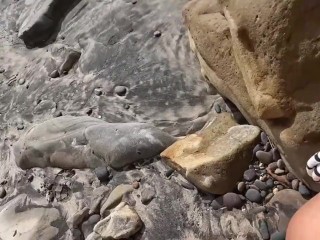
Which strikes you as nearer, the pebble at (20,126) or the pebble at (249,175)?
the pebble at (249,175)

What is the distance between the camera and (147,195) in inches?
92.0

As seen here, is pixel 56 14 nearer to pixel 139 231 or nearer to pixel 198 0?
pixel 198 0

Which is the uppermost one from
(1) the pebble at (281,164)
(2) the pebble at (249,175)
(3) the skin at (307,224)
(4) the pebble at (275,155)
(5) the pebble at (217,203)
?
(3) the skin at (307,224)

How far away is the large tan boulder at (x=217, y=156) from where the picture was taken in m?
2.16

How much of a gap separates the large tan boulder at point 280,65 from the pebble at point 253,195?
0.17 m

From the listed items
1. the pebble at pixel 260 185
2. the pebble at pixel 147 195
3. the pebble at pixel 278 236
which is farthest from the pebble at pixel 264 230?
the pebble at pixel 147 195

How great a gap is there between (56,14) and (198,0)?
5.08 ft

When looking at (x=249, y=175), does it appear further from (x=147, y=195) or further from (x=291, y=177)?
(x=147, y=195)

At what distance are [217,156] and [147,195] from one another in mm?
371

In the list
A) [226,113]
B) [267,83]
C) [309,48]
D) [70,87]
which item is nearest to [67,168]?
[70,87]

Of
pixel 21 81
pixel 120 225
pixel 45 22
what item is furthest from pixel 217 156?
pixel 45 22

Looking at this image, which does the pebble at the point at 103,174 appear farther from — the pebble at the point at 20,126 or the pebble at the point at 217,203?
the pebble at the point at 20,126

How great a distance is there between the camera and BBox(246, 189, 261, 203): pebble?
2145 mm

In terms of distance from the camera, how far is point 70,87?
10.1 feet
